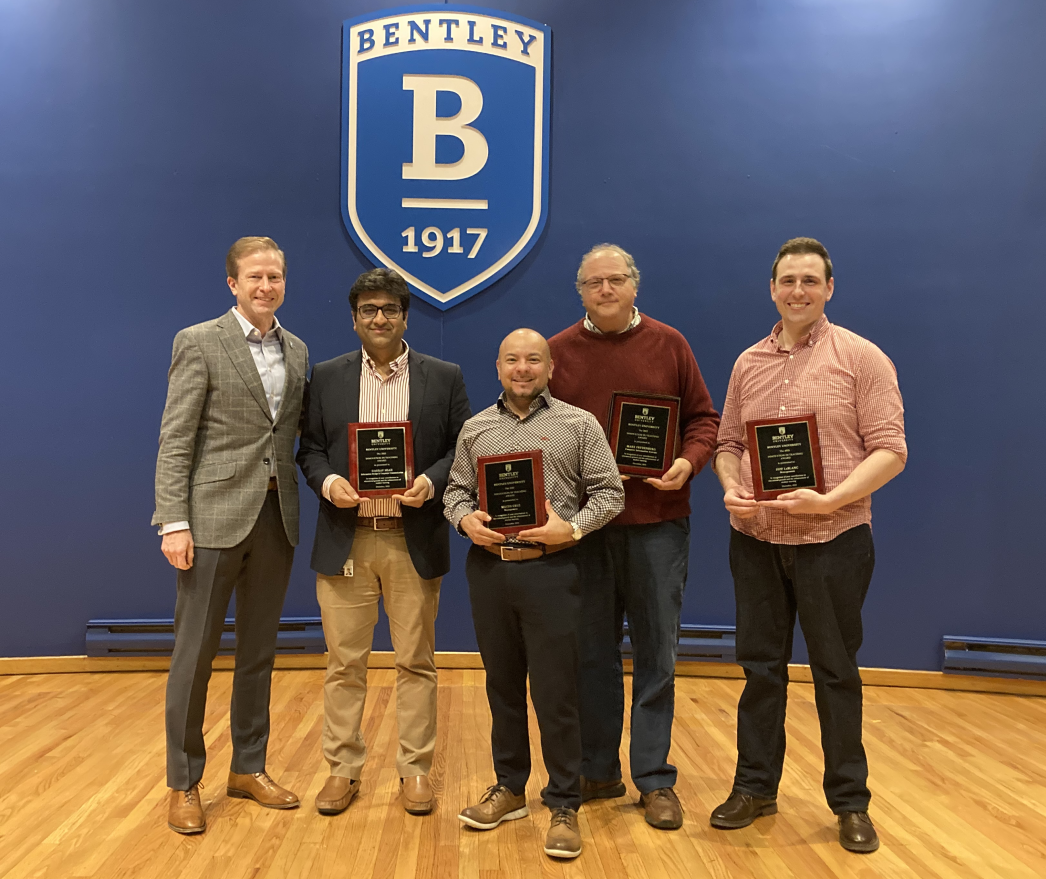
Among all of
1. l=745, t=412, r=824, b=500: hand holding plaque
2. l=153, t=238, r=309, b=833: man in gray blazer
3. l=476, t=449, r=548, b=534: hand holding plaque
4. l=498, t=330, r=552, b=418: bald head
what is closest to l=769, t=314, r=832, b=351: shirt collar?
l=745, t=412, r=824, b=500: hand holding plaque

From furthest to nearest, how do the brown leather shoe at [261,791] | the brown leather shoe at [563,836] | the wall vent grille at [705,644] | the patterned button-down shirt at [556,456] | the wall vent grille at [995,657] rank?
the wall vent grille at [705,644]
the wall vent grille at [995,657]
the brown leather shoe at [261,791]
the patterned button-down shirt at [556,456]
the brown leather shoe at [563,836]

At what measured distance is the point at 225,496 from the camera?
2434 mm

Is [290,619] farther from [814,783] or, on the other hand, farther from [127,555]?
[814,783]

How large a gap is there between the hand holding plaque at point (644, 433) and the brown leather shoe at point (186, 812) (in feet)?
5.37

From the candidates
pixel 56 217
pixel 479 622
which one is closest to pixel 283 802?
pixel 479 622

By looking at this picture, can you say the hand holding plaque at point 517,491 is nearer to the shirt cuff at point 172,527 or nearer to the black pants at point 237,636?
the black pants at point 237,636

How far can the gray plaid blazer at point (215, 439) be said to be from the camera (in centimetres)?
241

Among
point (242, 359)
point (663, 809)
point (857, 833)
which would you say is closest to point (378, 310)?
point (242, 359)

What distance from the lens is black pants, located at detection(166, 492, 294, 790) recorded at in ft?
7.95

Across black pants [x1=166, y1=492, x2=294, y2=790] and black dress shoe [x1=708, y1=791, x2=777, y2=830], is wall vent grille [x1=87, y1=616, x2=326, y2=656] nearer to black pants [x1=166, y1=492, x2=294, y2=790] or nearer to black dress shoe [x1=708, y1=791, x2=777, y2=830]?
black pants [x1=166, y1=492, x2=294, y2=790]

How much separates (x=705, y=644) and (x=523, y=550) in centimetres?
217

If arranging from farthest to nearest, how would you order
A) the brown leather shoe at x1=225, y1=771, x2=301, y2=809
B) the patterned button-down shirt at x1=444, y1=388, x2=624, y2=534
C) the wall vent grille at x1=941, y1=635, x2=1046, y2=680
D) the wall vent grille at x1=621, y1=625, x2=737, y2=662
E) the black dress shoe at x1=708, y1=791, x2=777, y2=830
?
the wall vent grille at x1=621, y1=625, x2=737, y2=662, the wall vent grille at x1=941, y1=635, x2=1046, y2=680, the brown leather shoe at x1=225, y1=771, x2=301, y2=809, the black dress shoe at x1=708, y1=791, x2=777, y2=830, the patterned button-down shirt at x1=444, y1=388, x2=624, y2=534

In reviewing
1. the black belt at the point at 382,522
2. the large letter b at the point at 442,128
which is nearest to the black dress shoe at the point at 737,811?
the black belt at the point at 382,522

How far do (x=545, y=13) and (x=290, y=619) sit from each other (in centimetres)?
332
